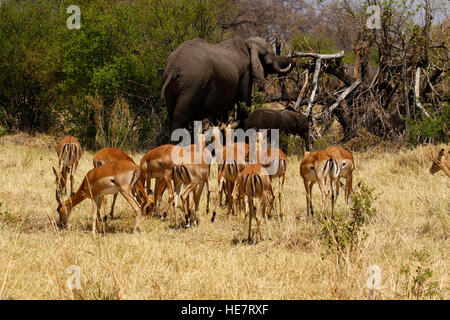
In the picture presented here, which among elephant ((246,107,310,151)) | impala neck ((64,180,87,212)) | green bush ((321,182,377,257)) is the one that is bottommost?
green bush ((321,182,377,257))

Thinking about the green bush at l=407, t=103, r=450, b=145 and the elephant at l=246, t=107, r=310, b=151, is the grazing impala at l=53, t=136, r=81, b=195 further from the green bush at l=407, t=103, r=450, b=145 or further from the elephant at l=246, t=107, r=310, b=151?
the green bush at l=407, t=103, r=450, b=145

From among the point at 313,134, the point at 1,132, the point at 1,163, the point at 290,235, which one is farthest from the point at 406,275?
the point at 1,132

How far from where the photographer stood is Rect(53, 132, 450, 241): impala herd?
283 inches

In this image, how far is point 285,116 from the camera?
12.6 m

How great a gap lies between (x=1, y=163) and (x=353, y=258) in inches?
359

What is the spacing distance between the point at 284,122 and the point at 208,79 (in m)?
2.07

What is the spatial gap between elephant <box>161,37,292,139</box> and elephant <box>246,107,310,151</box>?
43.5 inches

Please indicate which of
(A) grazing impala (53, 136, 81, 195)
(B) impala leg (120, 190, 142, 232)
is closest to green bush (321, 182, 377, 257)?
(B) impala leg (120, 190, 142, 232)

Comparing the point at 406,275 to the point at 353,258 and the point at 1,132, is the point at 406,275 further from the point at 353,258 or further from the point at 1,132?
the point at 1,132

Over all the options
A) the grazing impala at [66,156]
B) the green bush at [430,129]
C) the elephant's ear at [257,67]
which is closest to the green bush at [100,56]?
the elephant's ear at [257,67]

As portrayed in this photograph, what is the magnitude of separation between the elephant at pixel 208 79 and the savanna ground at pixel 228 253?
3102 millimetres

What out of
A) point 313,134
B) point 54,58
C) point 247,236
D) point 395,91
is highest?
point 54,58

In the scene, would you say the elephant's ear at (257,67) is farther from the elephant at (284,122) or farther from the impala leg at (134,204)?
the impala leg at (134,204)

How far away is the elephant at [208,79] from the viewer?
1211 cm
